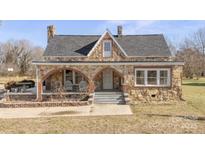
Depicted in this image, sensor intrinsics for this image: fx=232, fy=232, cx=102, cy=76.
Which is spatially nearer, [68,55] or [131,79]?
[131,79]

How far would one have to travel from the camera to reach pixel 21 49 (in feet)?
247

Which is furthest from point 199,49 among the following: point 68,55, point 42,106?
point 42,106

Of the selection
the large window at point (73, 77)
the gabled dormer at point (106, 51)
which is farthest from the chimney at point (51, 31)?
the gabled dormer at point (106, 51)

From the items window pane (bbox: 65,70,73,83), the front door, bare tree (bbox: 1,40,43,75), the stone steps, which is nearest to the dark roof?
window pane (bbox: 65,70,73,83)

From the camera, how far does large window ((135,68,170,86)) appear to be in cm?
1958

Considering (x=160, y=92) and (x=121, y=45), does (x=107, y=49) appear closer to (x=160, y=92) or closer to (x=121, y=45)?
(x=121, y=45)

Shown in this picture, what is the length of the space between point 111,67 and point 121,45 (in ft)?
19.3

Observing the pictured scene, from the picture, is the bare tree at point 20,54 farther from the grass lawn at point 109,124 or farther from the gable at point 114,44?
the grass lawn at point 109,124

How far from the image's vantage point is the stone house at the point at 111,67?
19.5m

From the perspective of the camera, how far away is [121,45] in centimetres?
2477

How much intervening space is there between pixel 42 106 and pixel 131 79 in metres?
7.56

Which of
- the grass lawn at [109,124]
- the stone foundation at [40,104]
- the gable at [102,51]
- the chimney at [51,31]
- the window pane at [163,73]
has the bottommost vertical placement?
the grass lawn at [109,124]

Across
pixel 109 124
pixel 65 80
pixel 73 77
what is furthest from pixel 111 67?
pixel 109 124
